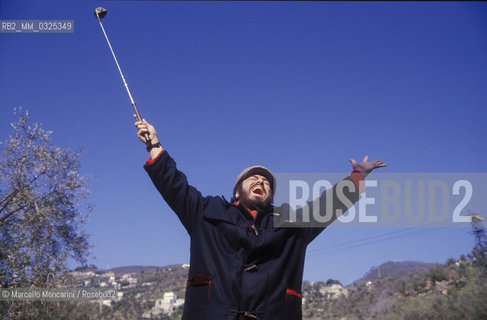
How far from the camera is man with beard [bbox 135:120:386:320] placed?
3.41 meters

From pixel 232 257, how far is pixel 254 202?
28.3 inches

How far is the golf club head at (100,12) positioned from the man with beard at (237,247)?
1.97 metres

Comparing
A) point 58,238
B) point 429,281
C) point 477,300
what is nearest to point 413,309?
point 477,300

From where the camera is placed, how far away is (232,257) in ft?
11.9

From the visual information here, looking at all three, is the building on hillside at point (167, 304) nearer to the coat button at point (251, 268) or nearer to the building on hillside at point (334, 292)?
the building on hillside at point (334, 292)

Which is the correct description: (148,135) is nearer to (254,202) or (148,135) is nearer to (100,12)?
(254,202)

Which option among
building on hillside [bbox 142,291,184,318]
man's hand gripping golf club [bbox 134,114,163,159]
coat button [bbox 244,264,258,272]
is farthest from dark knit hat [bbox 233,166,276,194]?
building on hillside [bbox 142,291,184,318]

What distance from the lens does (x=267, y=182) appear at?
445 cm

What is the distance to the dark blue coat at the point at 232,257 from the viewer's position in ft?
11.1

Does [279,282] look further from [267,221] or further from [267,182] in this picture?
[267,182]

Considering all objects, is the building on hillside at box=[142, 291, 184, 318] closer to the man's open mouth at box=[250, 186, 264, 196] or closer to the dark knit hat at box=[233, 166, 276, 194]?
the dark knit hat at box=[233, 166, 276, 194]

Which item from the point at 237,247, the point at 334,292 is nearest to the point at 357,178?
the point at 237,247

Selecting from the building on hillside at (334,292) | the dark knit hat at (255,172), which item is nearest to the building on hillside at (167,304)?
the building on hillside at (334,292)

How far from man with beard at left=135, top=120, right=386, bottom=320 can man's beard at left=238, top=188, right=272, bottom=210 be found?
1 centimetres
